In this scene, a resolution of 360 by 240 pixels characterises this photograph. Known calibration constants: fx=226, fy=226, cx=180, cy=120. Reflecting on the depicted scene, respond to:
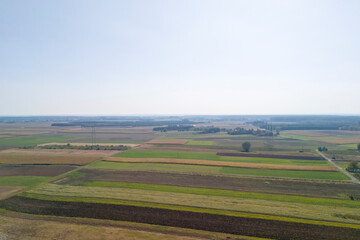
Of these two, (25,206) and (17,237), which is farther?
(25,206)

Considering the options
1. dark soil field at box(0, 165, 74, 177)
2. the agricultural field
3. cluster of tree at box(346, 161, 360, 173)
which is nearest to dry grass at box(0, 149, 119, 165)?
the agricultural field

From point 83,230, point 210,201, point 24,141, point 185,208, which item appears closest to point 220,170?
point 210,201

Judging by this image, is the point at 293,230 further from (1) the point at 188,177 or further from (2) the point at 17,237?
(2) the point at 17,237

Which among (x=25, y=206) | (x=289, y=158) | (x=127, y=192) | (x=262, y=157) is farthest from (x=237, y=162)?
(x=25, y=206)

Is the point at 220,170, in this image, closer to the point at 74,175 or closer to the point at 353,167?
the point at 353,167

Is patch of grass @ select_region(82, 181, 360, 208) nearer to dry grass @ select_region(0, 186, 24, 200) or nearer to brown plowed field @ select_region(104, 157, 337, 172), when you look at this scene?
dry grass @ select_region(0, 186, 24, 200)

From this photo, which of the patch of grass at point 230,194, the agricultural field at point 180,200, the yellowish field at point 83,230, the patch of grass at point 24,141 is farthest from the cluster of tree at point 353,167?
the patch of grass at point 24,141
